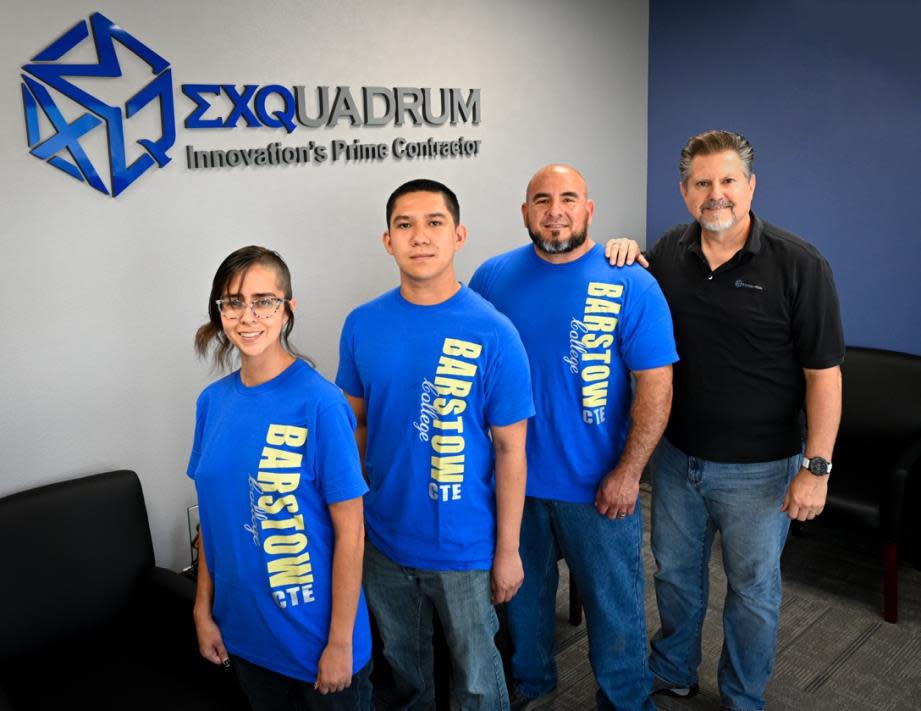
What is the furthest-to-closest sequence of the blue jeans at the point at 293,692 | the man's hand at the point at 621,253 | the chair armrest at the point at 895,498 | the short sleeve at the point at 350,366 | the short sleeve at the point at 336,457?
the chair armrest at the point at 895,498, the man's hand at the point at 621,253, the short sleeve at the point at 350,366, the blue jeans at the point at 293,692, the short sleeve at the point at 336,457

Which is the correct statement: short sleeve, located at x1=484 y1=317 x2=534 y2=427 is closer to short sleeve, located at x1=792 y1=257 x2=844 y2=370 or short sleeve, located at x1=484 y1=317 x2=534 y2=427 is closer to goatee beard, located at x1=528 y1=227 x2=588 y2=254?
goatee beard, located at x1=528 y1=227 x2=588 y2=254

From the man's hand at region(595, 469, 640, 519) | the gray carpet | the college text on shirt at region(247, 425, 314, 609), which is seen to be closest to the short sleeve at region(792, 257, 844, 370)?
the man's hand at region(595, 469, 640, 519)

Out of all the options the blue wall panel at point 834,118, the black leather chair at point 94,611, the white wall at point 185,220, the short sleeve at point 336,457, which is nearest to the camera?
the short sleeve at point 336,457

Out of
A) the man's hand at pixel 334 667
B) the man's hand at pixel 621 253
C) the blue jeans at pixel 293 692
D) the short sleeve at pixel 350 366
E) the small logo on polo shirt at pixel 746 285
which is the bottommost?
the blue jeans at pixel 293 692

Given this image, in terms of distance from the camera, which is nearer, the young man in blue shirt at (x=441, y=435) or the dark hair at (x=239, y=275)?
the dark hair at (x=239, y=275)

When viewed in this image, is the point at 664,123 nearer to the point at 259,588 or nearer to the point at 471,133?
the point at 471,133

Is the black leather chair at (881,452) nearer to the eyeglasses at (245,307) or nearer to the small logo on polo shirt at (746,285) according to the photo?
the small logo on polo shirt at (746,285)

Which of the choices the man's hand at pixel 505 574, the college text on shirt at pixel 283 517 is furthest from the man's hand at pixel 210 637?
the man's hand at pixel 505 574

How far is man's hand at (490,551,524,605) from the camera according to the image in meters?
2.15

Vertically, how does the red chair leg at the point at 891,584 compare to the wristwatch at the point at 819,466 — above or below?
below

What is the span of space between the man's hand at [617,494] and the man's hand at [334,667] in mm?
872

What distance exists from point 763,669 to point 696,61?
2.92 meters

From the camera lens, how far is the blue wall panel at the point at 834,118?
11.9 ft

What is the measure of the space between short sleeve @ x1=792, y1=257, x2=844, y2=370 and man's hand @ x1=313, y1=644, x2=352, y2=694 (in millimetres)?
1439
